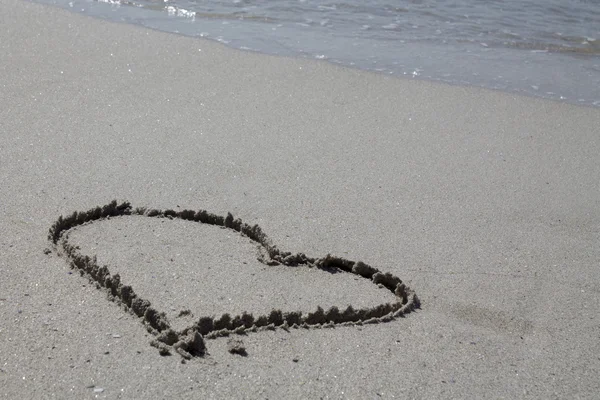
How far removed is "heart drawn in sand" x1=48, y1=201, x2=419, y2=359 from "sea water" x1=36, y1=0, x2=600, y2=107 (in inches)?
107

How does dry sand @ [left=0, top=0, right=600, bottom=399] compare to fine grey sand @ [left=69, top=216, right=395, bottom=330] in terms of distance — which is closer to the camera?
dry sand @ [left=0, top=0, right=600, bottom=399]

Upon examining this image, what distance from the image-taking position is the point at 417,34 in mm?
6672

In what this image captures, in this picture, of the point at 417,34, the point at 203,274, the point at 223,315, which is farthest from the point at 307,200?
the point at 417,34

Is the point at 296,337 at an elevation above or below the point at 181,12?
below

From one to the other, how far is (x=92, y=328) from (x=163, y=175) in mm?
1259

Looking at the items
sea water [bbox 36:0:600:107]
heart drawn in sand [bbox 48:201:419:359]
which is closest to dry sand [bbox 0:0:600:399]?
heart drawn in sand [bbox 48:201:419:359]

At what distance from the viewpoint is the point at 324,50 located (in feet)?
19.3

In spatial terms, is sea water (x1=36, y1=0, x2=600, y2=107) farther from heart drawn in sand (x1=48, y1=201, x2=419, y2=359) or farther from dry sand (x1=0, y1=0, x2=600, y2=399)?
heart drawn in sand (x1=48, y1=201, x2=419, y2=359)

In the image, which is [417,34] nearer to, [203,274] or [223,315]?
[203,274]

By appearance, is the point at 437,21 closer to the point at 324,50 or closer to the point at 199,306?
the point at 324,50

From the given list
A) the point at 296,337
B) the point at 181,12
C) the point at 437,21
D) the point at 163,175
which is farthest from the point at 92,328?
the point at 437,21

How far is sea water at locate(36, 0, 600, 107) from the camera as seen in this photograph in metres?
5.69

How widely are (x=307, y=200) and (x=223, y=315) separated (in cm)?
107

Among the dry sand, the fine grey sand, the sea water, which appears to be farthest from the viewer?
the sea water
